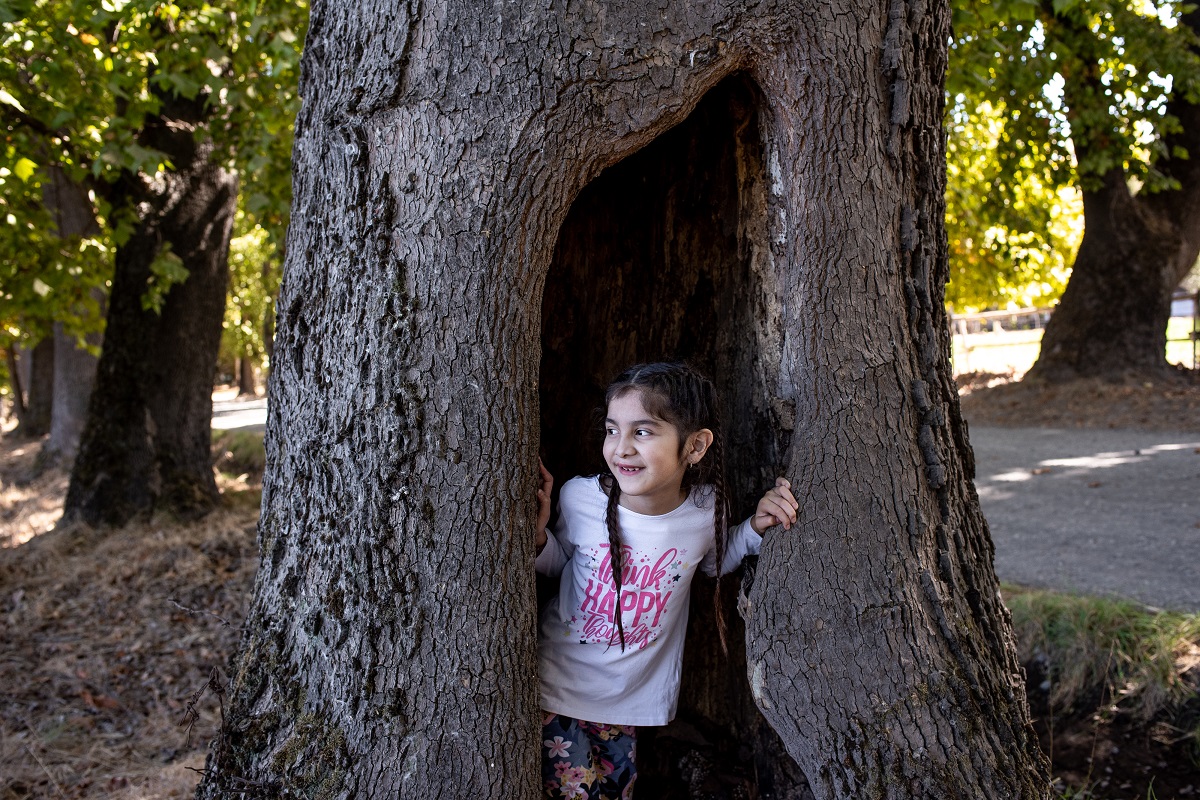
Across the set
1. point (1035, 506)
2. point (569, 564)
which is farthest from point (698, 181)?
point (1035, 506)

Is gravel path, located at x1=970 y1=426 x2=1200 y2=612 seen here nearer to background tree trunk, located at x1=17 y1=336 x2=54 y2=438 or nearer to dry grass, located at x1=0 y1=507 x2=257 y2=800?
dry grass, located at x1=0 y1=507 x2=257 y2=800

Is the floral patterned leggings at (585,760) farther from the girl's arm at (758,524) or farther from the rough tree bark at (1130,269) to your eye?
the rough tree bark at (1130,269)

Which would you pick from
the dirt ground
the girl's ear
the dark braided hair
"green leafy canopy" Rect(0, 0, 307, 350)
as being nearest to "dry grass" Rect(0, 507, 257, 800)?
the dirt ground

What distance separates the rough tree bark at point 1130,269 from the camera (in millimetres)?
11375

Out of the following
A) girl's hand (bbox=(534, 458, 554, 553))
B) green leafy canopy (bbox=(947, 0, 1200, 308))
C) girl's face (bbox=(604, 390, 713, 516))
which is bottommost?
girl's hand (bbox=(534, 458, 554, 553))

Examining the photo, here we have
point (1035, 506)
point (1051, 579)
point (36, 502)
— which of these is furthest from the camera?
point (36, 502)

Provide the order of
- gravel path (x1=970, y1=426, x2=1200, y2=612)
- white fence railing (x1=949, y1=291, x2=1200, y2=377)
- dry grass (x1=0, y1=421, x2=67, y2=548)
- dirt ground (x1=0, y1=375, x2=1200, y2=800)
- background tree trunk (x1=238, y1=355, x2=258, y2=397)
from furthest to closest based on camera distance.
→ background tree trunk (x1=238, y1=355, x2=258, y2=397)
white fence railing (x1=949, y1=291, x2=1200, y2=377)
dry grass (x1=0, y1=421, x2=67, y2=548)
gravel path (x1=970, y1=426, x2=1200, y2=612)
dirt ground (x1=0, y1=375, x2=1200, y2=800)

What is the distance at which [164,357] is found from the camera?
7910 millimetres

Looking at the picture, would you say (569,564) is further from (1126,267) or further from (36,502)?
(1126,267)

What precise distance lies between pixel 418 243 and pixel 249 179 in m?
5.31

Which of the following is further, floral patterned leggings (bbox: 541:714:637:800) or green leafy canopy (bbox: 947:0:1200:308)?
green leafy canopy (bbox: 947:0:1200:308)

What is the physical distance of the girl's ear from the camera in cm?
272

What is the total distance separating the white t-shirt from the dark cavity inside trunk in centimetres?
30

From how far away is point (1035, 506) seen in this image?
751 cm
